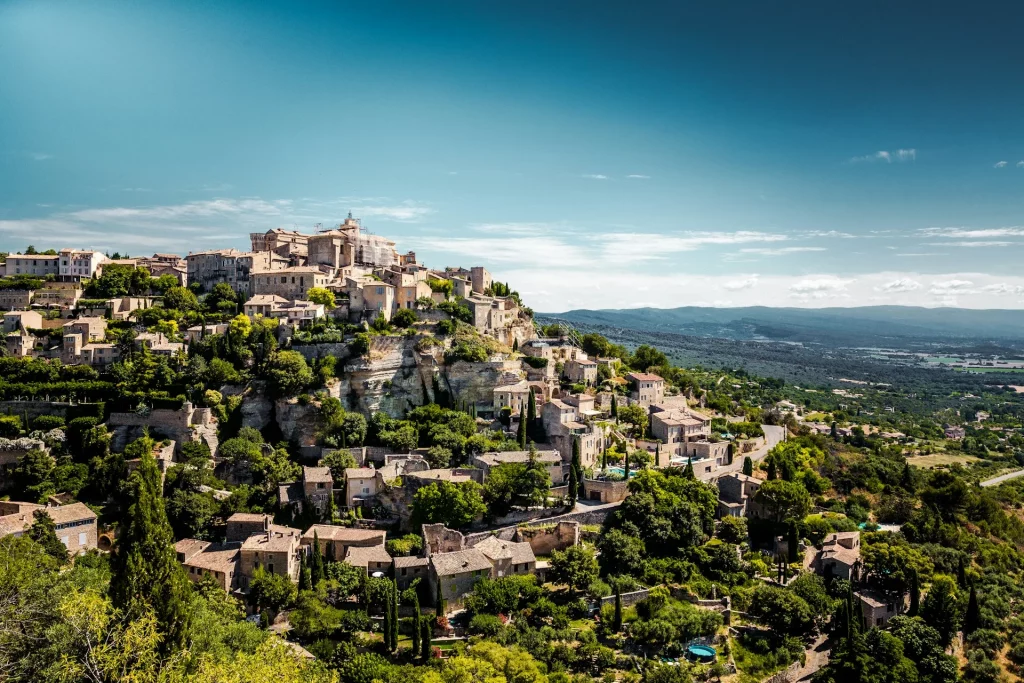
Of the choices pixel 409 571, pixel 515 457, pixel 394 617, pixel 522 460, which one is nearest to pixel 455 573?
pixel 409 571

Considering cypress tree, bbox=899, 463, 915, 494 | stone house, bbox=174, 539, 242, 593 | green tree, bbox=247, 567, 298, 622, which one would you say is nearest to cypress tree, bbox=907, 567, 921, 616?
cypress tree, bbox=899, 463, 915, 494

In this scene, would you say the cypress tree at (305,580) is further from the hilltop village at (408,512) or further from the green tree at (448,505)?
the green tree at (448,505)

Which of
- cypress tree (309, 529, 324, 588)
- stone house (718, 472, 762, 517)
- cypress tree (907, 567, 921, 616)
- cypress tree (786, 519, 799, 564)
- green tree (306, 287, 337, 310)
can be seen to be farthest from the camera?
green tree (306, 287, 337, 310)

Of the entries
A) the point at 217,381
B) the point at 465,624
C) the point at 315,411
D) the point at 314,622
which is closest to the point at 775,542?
the point at 465,624

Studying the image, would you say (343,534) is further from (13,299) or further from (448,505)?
(13,299)

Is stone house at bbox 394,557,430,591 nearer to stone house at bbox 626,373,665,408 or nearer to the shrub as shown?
the shrub

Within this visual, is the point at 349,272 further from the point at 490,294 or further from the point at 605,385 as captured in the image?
the point at 605,385
